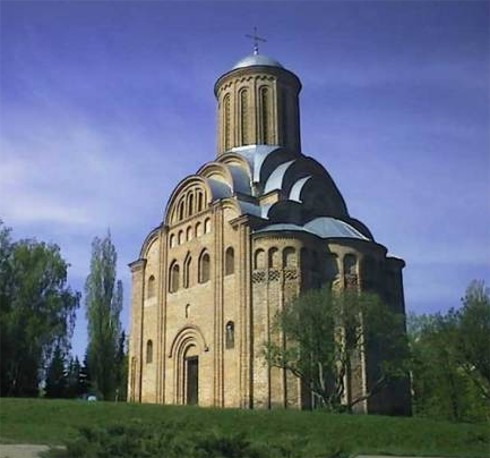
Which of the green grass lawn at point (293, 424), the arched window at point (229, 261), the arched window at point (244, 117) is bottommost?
the green grass lawn at point (293, 424)

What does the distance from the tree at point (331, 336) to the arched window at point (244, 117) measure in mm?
11176

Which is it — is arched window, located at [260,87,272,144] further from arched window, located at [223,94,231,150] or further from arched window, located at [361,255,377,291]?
arched window, located at [361,255,377,291]

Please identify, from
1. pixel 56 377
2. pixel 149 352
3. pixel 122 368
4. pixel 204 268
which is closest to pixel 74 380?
pixel 56 377

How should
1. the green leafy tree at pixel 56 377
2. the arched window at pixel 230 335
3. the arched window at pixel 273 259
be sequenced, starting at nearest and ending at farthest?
the arched window at pixel 273 259
the arched window at pixel 230 335
the green leafy tree at pixel 56 377

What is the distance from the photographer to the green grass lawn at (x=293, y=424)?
17.5 metres

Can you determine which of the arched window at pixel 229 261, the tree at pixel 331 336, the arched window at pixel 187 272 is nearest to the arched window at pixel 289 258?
the tree at pixel 331 336

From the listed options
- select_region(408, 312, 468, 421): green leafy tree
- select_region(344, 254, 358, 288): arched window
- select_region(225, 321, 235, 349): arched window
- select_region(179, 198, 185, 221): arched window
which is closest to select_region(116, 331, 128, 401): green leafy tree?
select_region(179, 198, 185, 221): arched window

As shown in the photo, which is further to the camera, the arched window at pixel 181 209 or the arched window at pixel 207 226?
the arched window at pixel 181 209

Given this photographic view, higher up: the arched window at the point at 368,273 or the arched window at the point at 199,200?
the arched window at the point at 199,200

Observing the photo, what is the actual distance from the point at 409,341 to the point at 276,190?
28.7 ft

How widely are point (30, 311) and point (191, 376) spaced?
8.73m

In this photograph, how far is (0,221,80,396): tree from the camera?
3108 centimetres

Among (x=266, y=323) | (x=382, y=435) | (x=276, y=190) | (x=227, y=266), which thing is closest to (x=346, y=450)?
(x=382, y=435)

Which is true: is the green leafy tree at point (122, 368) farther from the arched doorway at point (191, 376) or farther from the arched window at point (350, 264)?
the arched window at point (350, 264)
